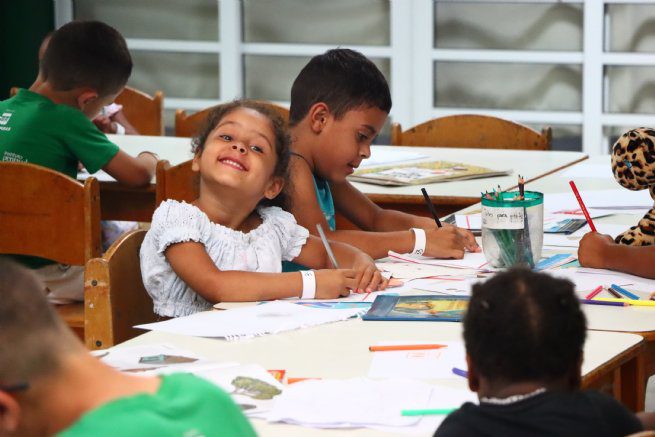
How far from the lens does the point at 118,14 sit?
655cm

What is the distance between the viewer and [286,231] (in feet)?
8.55

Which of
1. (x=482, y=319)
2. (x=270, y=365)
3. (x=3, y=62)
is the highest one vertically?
(x=3, y=62)

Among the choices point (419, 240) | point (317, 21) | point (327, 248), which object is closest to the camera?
point (327, 248)

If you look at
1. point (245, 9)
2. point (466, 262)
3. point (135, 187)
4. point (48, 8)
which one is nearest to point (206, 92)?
Answer: point (245, 9)

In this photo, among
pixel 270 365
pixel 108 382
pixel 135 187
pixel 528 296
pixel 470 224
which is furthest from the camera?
pixel 135 187

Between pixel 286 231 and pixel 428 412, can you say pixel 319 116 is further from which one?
pixel 428 412

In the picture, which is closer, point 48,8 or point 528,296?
point 528,296

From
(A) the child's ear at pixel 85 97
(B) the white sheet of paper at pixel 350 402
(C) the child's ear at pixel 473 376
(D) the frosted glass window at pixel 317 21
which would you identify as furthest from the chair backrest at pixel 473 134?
(C) the child's ear at pixel 473 376

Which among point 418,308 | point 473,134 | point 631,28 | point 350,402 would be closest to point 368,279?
point 418,308

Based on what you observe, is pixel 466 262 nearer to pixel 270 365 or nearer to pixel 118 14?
pixel 270 365


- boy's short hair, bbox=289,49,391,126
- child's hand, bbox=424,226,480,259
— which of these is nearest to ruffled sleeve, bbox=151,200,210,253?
child's hand, bbox=424,226,480,259

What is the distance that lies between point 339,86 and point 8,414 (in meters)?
2.03

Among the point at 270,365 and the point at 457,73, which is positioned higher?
the point at 457,73

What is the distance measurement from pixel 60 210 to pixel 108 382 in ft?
6.62
